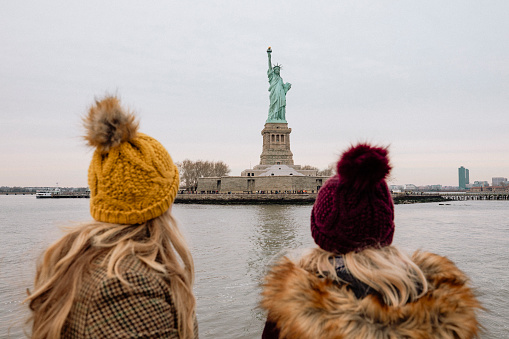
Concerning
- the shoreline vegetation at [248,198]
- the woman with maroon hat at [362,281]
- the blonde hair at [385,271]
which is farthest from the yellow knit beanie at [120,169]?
the shoreline vegetation at [248,198]

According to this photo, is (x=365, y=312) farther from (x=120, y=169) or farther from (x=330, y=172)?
(x=330, y=172)

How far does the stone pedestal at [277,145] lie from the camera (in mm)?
51188

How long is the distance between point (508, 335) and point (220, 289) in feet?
15.7

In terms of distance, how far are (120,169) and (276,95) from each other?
5087cm

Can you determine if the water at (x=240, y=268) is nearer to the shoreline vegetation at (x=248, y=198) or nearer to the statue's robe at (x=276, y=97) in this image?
the shoreline vegetation at (x=248, y=198)

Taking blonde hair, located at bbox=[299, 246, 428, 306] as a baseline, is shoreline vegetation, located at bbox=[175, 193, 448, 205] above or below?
below

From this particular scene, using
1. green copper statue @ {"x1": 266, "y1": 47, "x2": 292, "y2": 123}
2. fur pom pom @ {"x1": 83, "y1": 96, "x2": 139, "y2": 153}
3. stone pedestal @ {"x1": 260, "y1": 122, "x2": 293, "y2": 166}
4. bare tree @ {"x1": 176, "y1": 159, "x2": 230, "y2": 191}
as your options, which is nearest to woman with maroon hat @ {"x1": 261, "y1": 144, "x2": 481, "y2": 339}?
fur pom pom @ {"x1": 83, "y1": 96, "x2": 139, "y2": 153}

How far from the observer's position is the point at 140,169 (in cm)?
161

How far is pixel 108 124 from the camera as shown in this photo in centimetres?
154

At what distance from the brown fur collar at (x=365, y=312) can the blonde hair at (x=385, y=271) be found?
6 centimetres

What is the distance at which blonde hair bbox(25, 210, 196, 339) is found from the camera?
4.77 feet

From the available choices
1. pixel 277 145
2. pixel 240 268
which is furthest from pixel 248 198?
pixel 240 268

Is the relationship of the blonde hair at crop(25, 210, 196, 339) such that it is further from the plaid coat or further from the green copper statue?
the green copper statue

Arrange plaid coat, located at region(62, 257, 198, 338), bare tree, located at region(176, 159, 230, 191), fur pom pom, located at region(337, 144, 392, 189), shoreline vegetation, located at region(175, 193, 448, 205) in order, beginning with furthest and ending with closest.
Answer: bare tree, located at region(176, 159, 230, 191)
shoreline vegetation, located at region(175, 193, 448, 205)
fur pom pom, located at region(337, 144, 392, 189)
plaid coat, located at region(62, 257, 198, 338)
